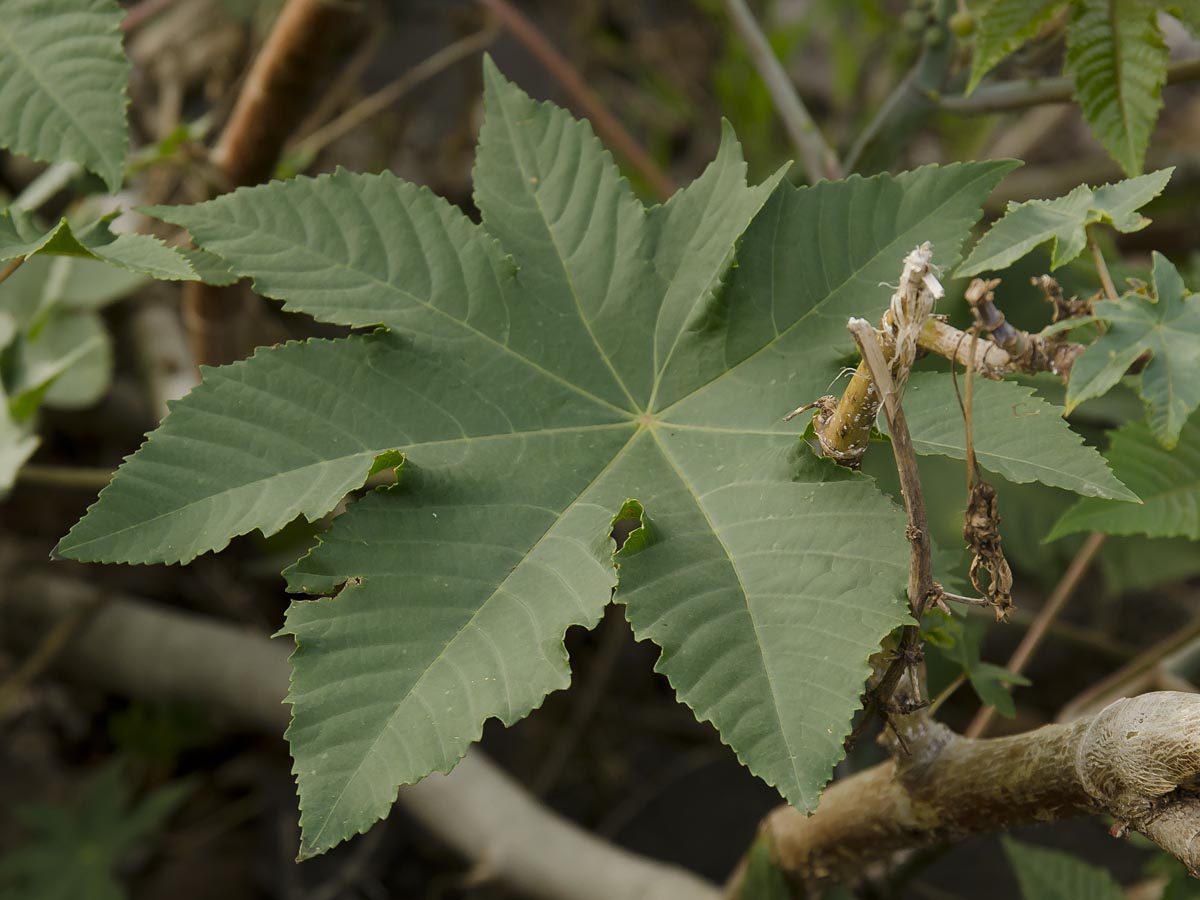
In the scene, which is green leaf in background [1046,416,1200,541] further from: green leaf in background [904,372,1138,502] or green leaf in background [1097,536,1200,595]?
green leaf in background [1097,536,1200,595]

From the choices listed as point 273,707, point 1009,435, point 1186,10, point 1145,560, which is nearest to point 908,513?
point 1009,435

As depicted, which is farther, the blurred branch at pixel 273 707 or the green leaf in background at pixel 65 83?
the blurred branch at pixel 273 707

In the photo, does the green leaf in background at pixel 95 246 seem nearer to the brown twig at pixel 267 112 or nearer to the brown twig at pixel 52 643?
the brown twig at pixel 267 112

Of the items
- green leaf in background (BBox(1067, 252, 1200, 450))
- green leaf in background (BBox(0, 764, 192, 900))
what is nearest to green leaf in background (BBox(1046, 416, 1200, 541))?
green leaf in background (BBox(1067, 252, 1200, 450))

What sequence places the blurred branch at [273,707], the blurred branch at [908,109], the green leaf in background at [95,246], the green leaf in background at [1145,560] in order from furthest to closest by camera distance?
1. the green leaf in background at [1145,560]
2. the blurred branch at [273,707]
3. the blurred branch at [908,109]
4. the green leaf in background at [95,246]

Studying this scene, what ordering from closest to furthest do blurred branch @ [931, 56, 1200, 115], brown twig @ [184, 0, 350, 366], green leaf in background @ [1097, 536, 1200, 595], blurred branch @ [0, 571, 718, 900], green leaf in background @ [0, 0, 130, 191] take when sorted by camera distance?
green leaf in background @ [0, 0, 130, 191]
blurred branch @ [931, 56, 1200, 115]
brown twig @ [184, 0, 350, 366]
blurred branch @ [0, 571, 718, 900]
green leaf in background @ [1097, 536, 1200, 595]

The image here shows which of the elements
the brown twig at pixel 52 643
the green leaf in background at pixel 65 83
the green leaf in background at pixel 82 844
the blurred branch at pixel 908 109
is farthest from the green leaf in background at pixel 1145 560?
the brown twig at pixel 52 643

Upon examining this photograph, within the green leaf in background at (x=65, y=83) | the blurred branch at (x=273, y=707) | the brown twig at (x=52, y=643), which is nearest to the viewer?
the green leaf in background at (x=65, y=83)
